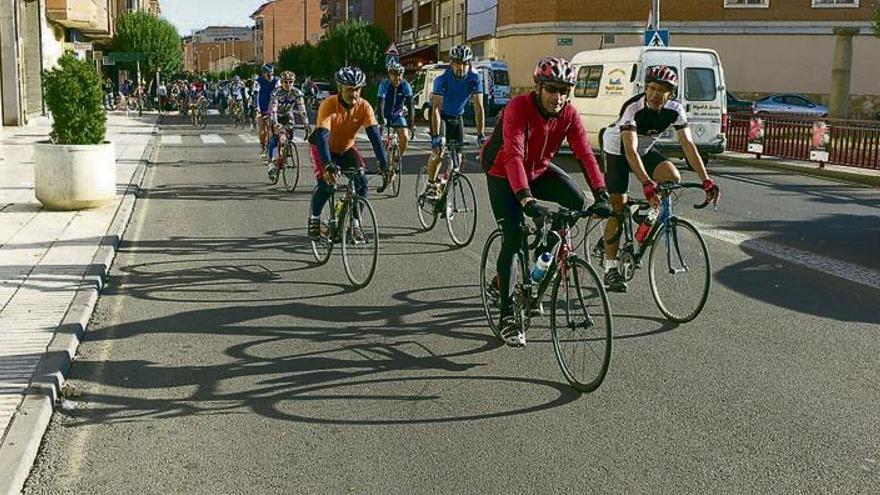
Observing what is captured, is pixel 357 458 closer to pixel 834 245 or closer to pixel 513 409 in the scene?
pixel 513 409

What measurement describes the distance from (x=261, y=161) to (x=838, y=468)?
18.0 meters

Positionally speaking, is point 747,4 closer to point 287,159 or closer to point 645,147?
point 287,159

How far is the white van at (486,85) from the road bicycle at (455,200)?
85.8 ft

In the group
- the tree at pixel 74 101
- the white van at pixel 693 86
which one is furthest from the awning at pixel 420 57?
the tree at pixel 74 101

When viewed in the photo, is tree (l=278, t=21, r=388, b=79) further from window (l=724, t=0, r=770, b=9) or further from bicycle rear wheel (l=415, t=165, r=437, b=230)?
bicycle rear wheel (l=415, t=165, r=437, b=230)

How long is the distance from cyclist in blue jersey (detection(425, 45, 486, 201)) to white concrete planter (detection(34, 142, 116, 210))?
13.6 ft

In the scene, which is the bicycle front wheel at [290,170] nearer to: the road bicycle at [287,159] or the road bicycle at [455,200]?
the road bicycle at [287,159]

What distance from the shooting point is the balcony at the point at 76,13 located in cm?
3588

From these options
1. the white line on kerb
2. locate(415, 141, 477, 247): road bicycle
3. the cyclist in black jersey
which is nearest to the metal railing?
the white line on kerb

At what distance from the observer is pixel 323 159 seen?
869 centimetres

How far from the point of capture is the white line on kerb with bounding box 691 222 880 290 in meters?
9.12

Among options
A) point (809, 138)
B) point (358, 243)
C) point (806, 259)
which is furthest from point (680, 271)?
point (809, 138)

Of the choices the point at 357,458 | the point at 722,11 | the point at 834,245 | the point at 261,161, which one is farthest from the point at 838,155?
the point at 722,11

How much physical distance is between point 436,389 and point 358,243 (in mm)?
3150
